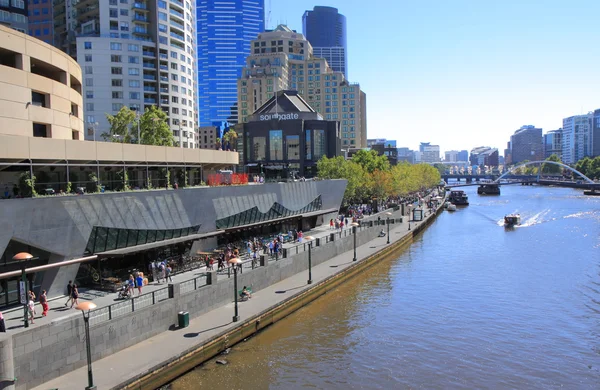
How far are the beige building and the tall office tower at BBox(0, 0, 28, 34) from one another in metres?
57.3

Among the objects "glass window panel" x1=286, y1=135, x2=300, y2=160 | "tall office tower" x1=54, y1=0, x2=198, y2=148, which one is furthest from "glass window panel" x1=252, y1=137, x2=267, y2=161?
"tall office tower" x1=54, y1=0, x2=198, y2=148

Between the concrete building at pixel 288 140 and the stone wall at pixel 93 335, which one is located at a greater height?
the concrete building at pixel 288 140

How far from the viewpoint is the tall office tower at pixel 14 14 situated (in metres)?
82.4

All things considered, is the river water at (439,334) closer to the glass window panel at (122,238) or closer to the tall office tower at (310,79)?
the glass window panel at (122,238)

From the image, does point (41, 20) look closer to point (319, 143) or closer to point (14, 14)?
point (14, 14)

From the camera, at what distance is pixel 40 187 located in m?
28.6

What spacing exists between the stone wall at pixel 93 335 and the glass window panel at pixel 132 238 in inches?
237

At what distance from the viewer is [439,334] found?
92.2 ft

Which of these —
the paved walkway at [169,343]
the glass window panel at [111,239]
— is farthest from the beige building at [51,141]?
the paved walkway at [169,343]

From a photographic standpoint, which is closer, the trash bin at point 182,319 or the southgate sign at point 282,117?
the trash bin at point 182,319

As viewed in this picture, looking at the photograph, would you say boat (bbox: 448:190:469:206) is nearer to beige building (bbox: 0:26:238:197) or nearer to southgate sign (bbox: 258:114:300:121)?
southgate sign (bbox: 258:114:300:121)

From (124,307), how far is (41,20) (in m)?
103

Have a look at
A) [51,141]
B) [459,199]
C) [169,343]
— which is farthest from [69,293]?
[459,199]

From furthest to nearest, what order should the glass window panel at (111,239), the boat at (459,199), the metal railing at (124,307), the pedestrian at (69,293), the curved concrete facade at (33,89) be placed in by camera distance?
1. the boat at (459,199)
2. the glass window panel at (111,239)
3. the curved concrete facade at (33,89)
4. the pedestrian at (69,293)
5. the metal railing at (124,307)
